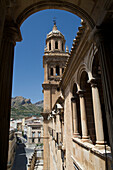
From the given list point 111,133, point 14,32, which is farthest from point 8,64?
point 111,133

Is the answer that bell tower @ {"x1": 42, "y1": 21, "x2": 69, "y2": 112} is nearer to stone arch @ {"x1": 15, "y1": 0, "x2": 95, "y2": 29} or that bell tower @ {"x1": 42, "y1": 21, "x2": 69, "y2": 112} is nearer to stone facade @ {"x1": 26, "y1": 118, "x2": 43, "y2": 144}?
stone arch @ {"x1": 15, "y1": 0, "x2": 95, "y2": 29}

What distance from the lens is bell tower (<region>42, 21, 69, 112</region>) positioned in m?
21.8

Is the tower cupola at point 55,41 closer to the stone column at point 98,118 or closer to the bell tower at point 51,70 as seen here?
the bell tower at point 51,70

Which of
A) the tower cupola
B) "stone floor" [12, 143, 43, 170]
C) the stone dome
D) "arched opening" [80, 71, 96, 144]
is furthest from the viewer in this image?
"stone floor" [12, 143, 43, 170]

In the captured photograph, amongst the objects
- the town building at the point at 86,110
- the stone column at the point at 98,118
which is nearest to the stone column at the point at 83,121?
the town building at the point at 86,110

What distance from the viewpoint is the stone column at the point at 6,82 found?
2.59 metres

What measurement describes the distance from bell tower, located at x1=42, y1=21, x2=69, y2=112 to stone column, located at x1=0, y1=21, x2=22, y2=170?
18523 millimetres

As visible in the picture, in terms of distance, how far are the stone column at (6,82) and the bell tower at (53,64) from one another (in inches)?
729

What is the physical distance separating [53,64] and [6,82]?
2111cm

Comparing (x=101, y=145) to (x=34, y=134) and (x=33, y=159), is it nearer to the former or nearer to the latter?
(x=33, y=159)

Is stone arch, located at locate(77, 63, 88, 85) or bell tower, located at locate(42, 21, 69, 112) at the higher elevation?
bell tower, located at locate(42, 21, 69, 112)

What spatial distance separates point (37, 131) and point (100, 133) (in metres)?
55.7

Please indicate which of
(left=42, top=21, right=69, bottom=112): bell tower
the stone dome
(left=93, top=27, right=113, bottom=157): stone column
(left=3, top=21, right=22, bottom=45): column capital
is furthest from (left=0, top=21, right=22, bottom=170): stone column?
the stone dome

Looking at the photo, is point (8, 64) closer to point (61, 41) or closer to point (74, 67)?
point (74, 67)
